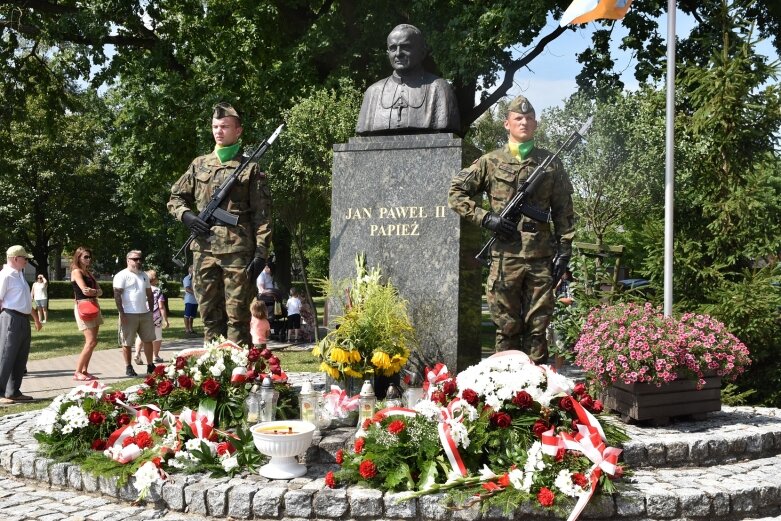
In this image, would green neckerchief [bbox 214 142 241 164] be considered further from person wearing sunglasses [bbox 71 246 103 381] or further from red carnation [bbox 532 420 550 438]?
person wearing sunglasses [bbox 71 246 103 381]

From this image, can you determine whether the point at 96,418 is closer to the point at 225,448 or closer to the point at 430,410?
the point at 225,448

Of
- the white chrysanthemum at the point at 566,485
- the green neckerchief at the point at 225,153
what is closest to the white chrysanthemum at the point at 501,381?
the white chrysanthemum at the point at 566,485

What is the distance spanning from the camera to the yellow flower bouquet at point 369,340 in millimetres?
5969

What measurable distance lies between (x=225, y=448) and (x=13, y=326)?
16.1 ft

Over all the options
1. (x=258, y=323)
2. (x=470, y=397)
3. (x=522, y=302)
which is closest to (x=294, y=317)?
(x=258, y=323)

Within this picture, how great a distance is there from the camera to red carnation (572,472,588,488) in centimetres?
438

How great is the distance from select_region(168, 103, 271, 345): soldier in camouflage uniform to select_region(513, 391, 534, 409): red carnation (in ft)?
8.87

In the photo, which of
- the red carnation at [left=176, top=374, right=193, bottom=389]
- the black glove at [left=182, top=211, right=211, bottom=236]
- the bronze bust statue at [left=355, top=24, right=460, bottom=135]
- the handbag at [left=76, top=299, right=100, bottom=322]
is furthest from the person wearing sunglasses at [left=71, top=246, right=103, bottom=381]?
the bronze bust statue at [left=355, top=24, right=460, bottom=135]

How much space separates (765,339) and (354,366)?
5067 millimetres

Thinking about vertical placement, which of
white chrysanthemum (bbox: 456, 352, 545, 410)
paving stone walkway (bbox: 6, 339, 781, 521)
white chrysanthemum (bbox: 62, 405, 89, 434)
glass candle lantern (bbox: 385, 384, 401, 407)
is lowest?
paving stone walkway (bbox: 6, 339, 781, 521)

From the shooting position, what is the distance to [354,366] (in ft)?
19.8

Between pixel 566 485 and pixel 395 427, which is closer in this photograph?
pixel 566 485

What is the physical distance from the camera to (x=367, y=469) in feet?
14.8

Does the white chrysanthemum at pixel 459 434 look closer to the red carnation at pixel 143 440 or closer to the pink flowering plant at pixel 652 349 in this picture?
the pink flowering plant at pixel 652 349
